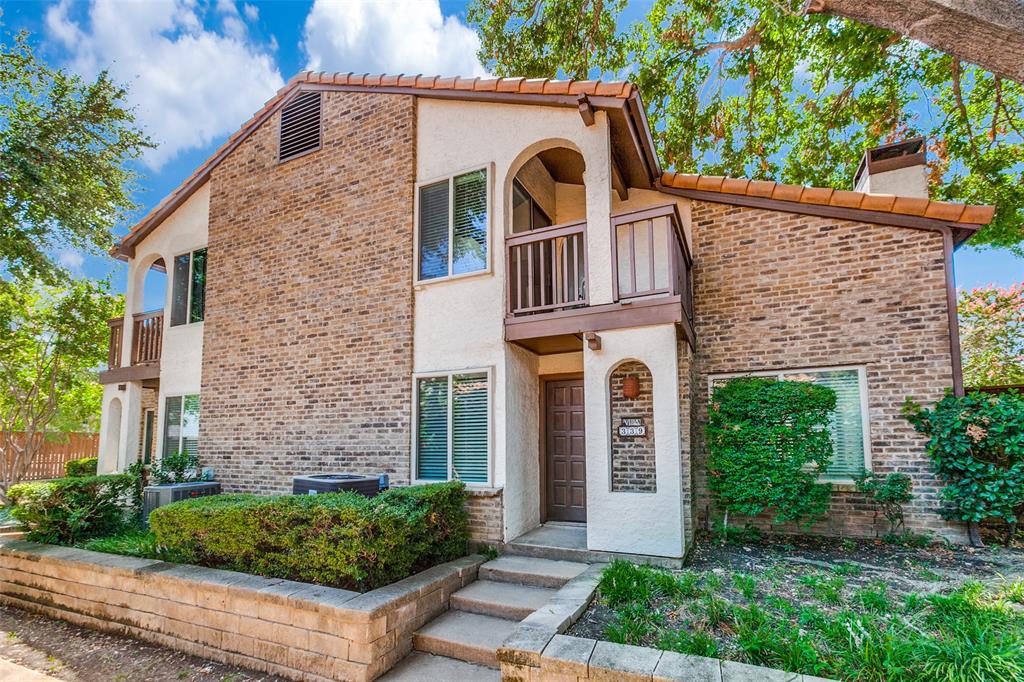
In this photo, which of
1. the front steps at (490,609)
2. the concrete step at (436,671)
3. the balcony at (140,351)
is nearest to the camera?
the concrete step at (436,671)

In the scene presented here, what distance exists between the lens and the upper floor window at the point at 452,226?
7338 mm

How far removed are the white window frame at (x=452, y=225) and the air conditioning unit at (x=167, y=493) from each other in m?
4.84

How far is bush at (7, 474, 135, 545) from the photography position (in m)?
7.20

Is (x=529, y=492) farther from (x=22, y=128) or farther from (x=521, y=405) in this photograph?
(x=22, y=128)

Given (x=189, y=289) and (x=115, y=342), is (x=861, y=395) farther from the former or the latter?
(x=115, y=342)

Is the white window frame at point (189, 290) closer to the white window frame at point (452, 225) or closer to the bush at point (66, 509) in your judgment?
the bush at point (66, 509)

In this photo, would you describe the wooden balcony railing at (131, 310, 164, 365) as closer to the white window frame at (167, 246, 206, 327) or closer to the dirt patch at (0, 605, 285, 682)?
the white window frame at (167, 246, 206, 327)

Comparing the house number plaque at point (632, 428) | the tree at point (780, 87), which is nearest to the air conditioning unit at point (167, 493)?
the house number plaque at point (632, 428)

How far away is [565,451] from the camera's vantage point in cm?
788

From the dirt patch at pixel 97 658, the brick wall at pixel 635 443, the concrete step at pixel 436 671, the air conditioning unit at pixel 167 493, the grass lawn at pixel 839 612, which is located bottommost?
the dirt patch at pixel 97 658

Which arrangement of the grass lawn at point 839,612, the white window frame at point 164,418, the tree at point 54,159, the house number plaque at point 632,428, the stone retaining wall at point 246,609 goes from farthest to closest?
the tree at point 54,159, the white window frame at point 164,418, the house number plaque at point 632,428, the stone retaining wall at point 246,609, the grass lawn at point 839,612

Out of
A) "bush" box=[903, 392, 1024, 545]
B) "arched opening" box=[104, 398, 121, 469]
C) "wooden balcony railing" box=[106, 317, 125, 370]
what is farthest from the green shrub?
"wooden balcony railing" box=[106, 317, 125, 370]

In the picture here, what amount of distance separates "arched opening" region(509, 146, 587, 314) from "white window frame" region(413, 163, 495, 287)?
0.31 meters

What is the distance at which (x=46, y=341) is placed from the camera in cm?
1448
